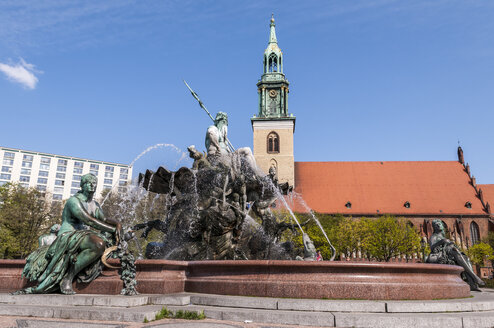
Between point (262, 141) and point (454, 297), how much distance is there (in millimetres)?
48740

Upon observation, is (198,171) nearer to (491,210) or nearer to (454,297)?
(454,297)

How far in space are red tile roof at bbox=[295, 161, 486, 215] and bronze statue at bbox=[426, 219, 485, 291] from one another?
41.7 meters

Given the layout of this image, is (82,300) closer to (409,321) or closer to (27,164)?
(409,321)

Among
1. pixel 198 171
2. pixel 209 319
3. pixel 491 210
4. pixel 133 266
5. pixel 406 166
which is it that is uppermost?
pixel 406 166

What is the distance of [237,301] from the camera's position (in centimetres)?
545

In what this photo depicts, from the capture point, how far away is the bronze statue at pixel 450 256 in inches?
339

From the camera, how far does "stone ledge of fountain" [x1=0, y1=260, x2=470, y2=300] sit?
568 centimetres

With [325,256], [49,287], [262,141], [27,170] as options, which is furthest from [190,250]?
[27,170]

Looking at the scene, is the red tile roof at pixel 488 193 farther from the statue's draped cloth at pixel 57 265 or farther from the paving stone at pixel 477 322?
the statue's draped cloth at pixel 57 265

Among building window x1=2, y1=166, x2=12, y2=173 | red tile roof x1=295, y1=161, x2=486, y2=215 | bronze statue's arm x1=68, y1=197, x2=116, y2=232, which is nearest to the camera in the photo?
bronze statue's arm x1=68, y1=197, x2=116, y2=232

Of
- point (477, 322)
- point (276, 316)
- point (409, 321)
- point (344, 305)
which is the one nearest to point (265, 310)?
point (276, 316)

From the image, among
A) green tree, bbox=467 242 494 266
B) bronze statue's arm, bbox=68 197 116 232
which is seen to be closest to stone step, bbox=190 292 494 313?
bronze statue's arm, bbox=68 197 116 232

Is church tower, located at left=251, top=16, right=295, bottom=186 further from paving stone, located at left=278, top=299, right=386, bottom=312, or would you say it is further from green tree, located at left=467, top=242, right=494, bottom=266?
paving stone, located at left=278, top=299, right=386, bottom=312

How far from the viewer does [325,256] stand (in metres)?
39.6
